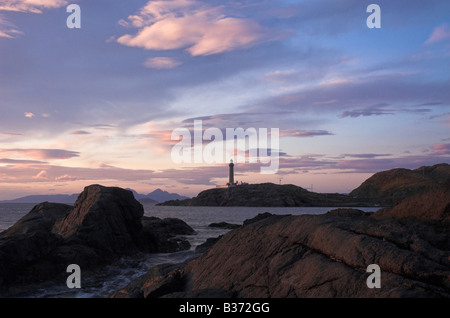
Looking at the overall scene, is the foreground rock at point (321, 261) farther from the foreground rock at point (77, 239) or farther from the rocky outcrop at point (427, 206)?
the foreground rock at point (77, 239)

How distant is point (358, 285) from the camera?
7719 mm

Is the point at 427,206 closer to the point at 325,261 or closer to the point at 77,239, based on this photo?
the point at 325,261

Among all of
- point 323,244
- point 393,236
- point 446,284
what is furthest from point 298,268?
point 446,284

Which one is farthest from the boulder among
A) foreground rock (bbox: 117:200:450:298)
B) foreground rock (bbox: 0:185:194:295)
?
foreground rock (bbox: 0:185:194:295)

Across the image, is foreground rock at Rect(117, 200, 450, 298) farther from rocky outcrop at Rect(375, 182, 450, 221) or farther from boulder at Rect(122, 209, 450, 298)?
rocky outcrop at Rect(375, 182, 450, 221)

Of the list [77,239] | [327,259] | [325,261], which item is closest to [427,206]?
[327,259]

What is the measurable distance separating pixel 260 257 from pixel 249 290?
1362 millimetres

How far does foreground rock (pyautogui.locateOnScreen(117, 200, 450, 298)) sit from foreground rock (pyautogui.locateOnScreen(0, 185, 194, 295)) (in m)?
12.8

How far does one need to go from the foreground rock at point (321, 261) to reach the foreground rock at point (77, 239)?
12.8 m

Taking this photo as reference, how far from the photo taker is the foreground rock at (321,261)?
301 inches

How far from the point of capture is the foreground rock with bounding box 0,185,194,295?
21.3m

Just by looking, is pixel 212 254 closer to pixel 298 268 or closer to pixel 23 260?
pixel 298 268

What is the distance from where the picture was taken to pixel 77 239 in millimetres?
26766

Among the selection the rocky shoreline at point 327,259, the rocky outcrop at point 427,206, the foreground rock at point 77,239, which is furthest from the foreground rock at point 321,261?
the foreground rock at point 77,239
